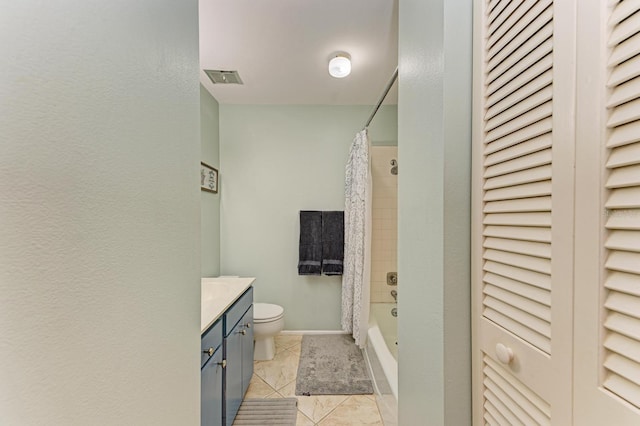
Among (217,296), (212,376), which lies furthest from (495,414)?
(217,296)

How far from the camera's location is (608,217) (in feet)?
1.56

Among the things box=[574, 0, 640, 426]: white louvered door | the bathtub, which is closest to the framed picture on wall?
the bathtub

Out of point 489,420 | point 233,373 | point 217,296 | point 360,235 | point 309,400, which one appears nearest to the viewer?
point 489,420

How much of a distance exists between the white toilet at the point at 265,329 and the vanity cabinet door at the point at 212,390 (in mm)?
877

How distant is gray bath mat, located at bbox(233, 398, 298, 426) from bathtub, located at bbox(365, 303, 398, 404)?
60cm

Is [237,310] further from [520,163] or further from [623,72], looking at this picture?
[623,72]

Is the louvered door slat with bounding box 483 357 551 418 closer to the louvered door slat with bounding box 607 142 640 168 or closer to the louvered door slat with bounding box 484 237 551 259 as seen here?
the louvered door slat with bounding box 484 237 551 259

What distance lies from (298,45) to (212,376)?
2075mm

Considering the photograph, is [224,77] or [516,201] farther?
[224,77]

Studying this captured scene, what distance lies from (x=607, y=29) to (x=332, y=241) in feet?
8.52

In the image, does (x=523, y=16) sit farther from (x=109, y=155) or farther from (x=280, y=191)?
(x=280, y=191)

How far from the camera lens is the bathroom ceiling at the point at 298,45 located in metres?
1.65

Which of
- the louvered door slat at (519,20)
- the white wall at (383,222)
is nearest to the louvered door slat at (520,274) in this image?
the louvered door slat at (519,20)

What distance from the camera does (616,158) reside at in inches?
18.2
